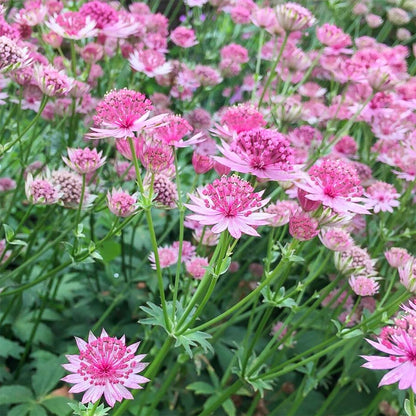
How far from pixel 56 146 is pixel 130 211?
69 cm

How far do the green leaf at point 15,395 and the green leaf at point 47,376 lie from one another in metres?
0.03

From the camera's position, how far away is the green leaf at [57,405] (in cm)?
166

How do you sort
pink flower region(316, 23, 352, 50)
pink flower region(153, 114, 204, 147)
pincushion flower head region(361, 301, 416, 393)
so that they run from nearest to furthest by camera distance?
pincushion flower head region(361, 301, 416, 393) < pink flower region(153, 114, 204, 147) < pink flower region(316, 23, 352, 50)

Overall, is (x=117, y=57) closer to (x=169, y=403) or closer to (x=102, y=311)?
(x=102, y=311)

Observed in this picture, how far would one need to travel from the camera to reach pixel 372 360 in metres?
0.91

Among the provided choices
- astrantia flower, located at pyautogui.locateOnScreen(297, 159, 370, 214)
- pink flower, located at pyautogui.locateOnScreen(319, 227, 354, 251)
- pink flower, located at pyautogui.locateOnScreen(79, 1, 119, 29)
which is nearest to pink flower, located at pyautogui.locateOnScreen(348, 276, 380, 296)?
pink flower, located at pyautogui.locateOnScreen(319, 227, 354, 251)

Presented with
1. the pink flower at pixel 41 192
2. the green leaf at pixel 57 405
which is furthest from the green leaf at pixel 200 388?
the pink flower at pixel 41 192

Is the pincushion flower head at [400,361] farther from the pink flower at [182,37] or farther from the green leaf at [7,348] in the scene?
the pink flower at [182,37]

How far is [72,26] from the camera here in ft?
5.44

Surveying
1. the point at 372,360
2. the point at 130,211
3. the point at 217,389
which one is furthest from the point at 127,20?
the point at 372,360

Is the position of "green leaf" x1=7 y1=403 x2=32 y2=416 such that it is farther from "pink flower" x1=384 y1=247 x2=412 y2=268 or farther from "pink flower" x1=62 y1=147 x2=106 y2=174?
"pink flower" x1=384 y1=247 x2=412 y2=268

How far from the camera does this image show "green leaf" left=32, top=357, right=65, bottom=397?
1750mm

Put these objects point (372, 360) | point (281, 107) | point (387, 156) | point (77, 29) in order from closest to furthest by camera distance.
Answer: point (372, 360), point (77, 29), point (281, 107), point (387, 156)

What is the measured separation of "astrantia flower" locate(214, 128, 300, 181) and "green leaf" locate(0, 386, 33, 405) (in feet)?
3.54
